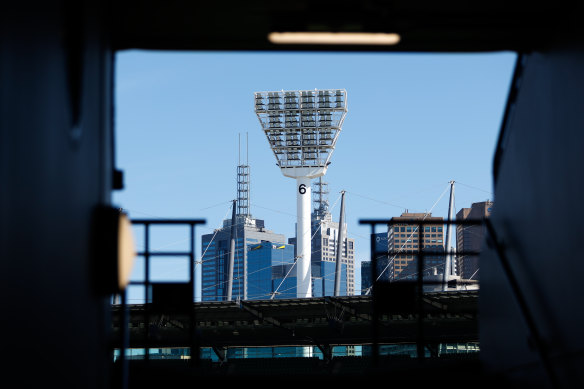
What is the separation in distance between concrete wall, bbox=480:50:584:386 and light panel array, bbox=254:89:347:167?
53.2 m

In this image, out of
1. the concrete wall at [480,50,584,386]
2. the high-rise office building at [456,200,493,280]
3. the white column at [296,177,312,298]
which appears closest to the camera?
the concrete wall at [480,50,584,386]

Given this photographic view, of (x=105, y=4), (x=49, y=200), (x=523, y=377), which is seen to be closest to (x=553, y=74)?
(x=523, y=377)

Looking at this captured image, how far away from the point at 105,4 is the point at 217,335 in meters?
20.3

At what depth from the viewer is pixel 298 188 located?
2420 inches

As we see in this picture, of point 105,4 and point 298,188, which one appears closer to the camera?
point 105,4

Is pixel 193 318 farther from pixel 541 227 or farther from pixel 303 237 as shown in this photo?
pixel 303 237

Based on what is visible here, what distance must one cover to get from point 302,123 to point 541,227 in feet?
183

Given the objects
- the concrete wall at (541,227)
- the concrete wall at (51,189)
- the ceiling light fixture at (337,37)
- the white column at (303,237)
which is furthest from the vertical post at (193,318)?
the white column at (303,237)

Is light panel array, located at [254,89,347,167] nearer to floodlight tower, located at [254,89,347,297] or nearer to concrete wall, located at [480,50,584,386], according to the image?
floodlight tower, located at [254,89,347,297]

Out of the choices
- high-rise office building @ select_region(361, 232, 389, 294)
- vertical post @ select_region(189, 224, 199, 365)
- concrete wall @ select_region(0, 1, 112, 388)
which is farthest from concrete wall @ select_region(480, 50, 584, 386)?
concrete wall @ select_region(0, 1, 112, 388)

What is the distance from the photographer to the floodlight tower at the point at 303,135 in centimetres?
5928

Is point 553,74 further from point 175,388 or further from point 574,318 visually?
point 175,388

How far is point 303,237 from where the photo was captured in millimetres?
60156

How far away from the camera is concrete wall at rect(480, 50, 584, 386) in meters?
4.39
